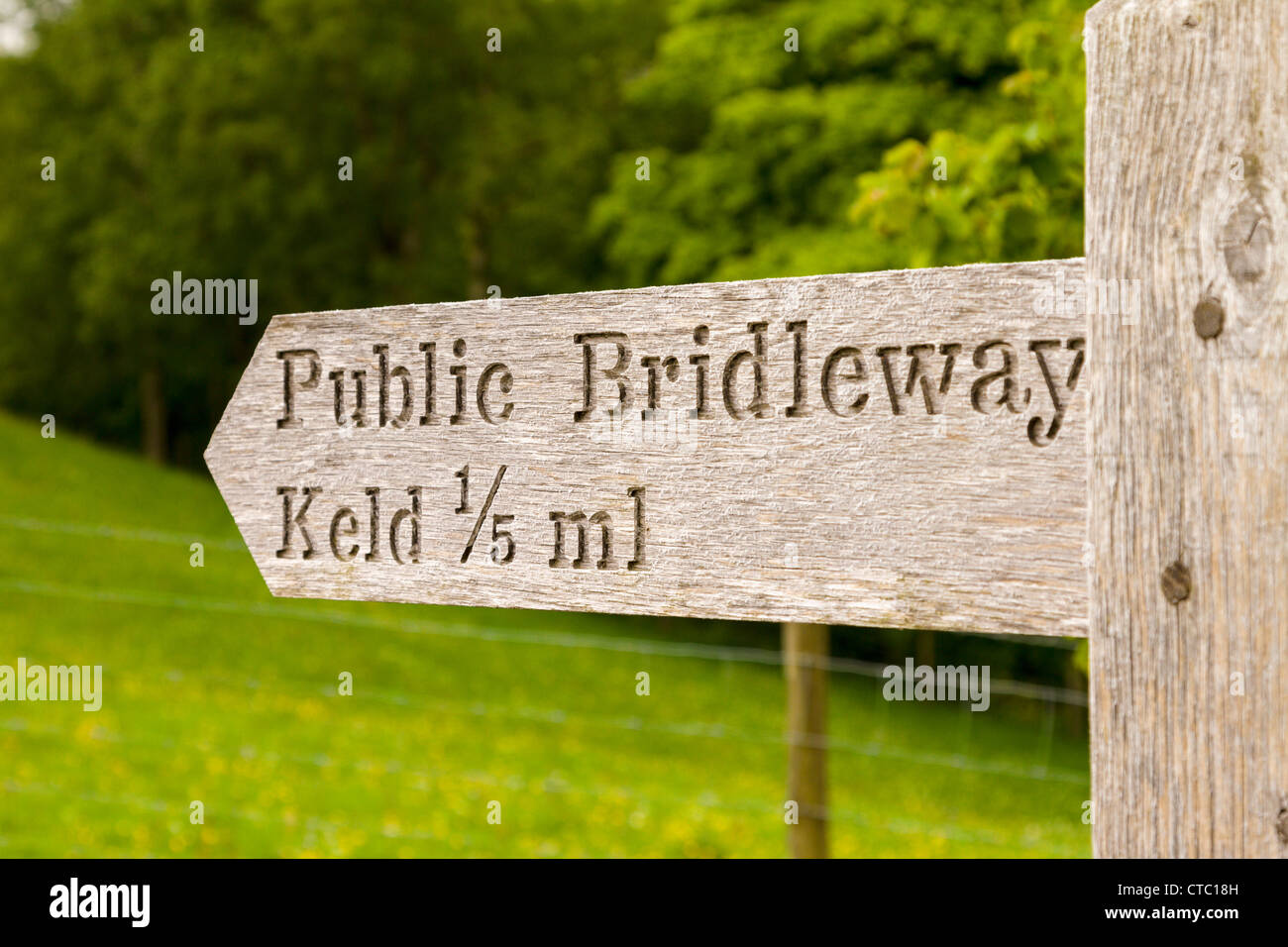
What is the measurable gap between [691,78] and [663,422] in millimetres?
18801

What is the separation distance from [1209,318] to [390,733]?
11537mm

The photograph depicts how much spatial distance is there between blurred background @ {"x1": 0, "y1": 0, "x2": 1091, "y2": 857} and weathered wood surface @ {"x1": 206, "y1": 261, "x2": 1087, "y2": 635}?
6.62 feet

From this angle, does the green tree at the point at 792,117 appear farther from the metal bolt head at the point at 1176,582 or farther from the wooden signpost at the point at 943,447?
the metal bolt head at the point at 1176,582

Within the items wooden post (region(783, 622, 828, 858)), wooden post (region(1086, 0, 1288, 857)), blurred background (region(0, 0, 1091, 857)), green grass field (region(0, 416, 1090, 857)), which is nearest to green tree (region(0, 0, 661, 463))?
blurred background (region(0, 0, 1091, 857))

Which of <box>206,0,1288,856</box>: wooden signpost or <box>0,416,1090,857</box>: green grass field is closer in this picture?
<box>206,0,1288,856</box>: wooden signpost

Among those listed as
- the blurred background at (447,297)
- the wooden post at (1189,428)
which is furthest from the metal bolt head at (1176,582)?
the blurred background at (447,297)

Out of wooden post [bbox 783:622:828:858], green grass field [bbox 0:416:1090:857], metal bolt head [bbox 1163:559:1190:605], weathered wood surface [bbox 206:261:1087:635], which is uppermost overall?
weathered wood surface [bbox 206:261:1087:635]

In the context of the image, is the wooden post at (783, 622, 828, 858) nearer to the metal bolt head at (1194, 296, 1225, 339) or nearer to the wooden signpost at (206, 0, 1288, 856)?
the wooden signpost at (206, 0, 1288, 856)

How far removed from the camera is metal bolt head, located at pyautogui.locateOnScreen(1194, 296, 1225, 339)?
4.05 ft

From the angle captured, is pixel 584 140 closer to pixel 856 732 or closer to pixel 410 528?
pixel 856 732

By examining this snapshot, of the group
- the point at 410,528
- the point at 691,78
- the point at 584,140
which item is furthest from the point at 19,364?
the point at 410,528

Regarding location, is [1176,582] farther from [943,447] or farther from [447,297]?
[447,297]

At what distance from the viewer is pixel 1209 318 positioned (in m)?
1.24

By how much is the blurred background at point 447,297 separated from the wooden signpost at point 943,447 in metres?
2.03
